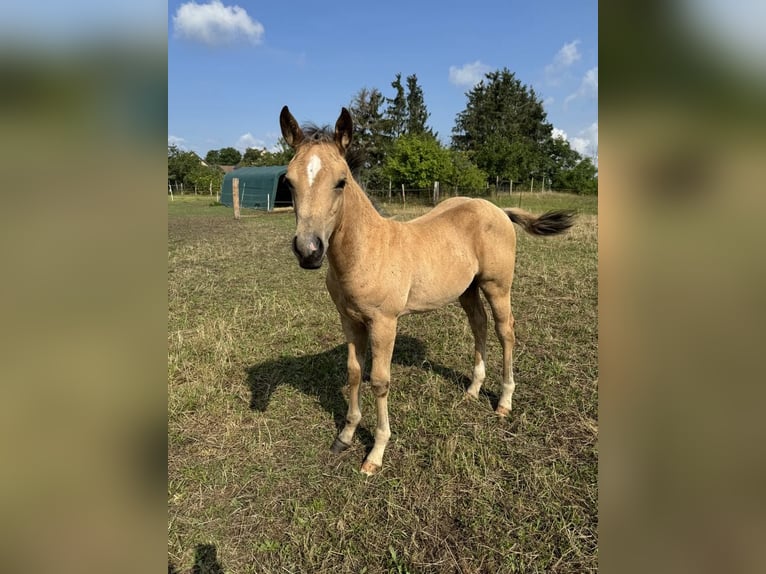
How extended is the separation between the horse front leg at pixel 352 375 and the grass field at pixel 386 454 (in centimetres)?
11

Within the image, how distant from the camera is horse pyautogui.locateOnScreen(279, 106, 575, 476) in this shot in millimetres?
2443

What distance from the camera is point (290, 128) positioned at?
2.72 meters

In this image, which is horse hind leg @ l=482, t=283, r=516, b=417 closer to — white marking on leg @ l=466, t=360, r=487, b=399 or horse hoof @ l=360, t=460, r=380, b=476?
white marking on leg @ l=466, t=360, r=487, b=399

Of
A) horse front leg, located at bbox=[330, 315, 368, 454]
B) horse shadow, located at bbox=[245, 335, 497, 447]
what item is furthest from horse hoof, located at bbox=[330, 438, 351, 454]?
horse shadow, located at bbox=[245, 335, 497, 447]

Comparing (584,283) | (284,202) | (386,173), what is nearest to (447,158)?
(386,173)

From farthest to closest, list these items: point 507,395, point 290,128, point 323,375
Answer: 1. point 323,375
2. point 507,395
3. point 290,128

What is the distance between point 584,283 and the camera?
23.7 feet

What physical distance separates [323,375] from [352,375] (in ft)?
3.91

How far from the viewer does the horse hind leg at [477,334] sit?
410cm
